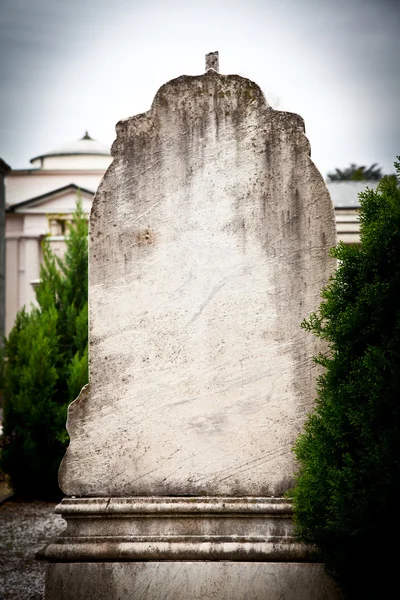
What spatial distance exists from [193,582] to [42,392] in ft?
15.6

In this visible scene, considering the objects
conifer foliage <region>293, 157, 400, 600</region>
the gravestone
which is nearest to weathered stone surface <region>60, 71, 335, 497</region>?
the gravestone

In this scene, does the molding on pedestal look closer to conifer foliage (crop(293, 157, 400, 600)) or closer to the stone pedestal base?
the stone pedestal base

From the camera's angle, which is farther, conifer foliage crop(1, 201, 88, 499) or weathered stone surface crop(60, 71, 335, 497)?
conifer foliage crop(1, 201, 88, 499)

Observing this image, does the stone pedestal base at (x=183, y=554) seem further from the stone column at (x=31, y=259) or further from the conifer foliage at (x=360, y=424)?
the stone column at (x=31, y=259)

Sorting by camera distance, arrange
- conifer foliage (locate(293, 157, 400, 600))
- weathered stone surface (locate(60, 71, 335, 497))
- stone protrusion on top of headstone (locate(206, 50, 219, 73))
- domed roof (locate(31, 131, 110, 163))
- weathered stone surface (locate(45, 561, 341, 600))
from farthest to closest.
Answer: domed roof (locate(31, 131, 110, 163)) < stone protrusion on top of headstone (locate(206, 50, 219, 73)) < weathered stone surface (locate(60, 71, 335, 497)) < weathered stone surface (locate(45, 561, 341, 600)) < conifer foliage (locate(293, 157, 400, 600))

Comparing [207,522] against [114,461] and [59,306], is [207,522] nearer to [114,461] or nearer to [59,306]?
[114,461]

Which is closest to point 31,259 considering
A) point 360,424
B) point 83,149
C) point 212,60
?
point 83,149

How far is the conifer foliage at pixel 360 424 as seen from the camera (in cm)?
271

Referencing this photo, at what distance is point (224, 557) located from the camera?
3.27 metres

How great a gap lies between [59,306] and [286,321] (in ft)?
17.9

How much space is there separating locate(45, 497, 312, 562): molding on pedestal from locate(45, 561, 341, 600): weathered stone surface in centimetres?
4

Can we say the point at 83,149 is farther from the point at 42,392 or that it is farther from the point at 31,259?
the point at 42,392

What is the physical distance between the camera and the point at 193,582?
3.26 metres

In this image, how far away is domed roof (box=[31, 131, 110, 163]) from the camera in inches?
984
